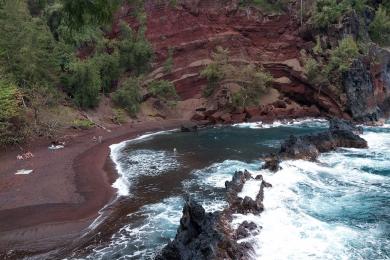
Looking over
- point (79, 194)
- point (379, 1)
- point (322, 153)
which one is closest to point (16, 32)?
point (79, 194)

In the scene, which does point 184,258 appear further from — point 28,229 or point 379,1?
point 379,1

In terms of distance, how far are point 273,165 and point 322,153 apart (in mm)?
7476

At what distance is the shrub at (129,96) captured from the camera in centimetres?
5438

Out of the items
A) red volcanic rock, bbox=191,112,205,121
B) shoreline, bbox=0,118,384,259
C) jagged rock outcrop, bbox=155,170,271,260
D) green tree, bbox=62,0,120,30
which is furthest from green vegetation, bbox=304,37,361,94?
green tree, bbox=62,0,120,30

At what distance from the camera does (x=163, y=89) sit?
57844 mm

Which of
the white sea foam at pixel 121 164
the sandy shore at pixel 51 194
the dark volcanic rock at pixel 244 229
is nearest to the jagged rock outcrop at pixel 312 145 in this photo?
the white sea foam at pixel 121 164

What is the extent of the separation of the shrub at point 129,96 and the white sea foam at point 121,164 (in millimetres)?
7405

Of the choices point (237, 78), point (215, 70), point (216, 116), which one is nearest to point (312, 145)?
point (216, 116)

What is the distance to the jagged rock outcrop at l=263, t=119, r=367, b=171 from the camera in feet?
106

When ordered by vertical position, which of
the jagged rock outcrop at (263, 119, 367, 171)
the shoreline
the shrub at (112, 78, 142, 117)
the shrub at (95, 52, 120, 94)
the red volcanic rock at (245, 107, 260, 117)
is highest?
the shrub at (95, 52, 120, 94)

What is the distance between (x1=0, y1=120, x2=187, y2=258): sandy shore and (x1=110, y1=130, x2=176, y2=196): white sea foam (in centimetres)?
53

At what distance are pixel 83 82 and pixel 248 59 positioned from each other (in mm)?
25872

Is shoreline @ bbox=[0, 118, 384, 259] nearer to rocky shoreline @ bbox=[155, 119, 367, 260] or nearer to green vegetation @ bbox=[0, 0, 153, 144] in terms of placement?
rocky shoreline @ bbox=[155, 119, 367, 260]

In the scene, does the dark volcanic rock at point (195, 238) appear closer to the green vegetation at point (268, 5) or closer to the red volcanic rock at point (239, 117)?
the red volcanic rock at point (239, 117)
